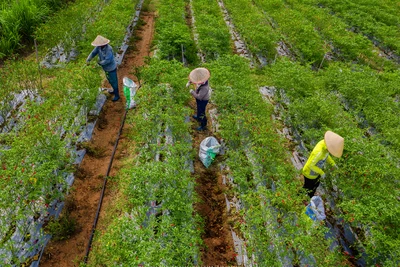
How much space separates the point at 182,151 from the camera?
231 inches

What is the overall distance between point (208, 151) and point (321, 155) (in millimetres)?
2440

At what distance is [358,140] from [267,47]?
20.0 feet

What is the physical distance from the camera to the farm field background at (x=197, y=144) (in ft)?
14.1

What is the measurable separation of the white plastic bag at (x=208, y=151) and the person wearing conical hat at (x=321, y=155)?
2.04m

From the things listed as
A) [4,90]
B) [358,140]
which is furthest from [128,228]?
[4,90]

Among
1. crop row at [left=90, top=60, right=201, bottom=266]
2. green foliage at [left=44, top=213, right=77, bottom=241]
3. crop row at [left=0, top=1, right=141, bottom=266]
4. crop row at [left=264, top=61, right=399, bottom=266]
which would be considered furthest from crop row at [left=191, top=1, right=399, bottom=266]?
crop row at [left=0, top=1, right=141, bottom=266]

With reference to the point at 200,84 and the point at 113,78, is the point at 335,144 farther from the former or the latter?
the point at 113,78

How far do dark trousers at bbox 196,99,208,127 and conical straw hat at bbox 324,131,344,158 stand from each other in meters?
3.24

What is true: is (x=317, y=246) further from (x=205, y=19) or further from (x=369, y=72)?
(x=205, y=19)

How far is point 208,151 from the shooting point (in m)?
6.59

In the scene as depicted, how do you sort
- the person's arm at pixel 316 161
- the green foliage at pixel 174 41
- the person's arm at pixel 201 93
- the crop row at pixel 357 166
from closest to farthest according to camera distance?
the crop row at pixel 357 166, the person's arm at pixel 316 161, the person's arm at pixel 201 93, the green foliage at pixel 174 41

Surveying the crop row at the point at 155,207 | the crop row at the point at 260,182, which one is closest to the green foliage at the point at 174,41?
the crop row at the point at 260,182

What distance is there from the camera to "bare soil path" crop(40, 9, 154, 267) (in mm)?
4855

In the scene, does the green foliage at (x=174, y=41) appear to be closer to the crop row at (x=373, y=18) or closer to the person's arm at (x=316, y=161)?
the person's arm at (x=316, y=161)
